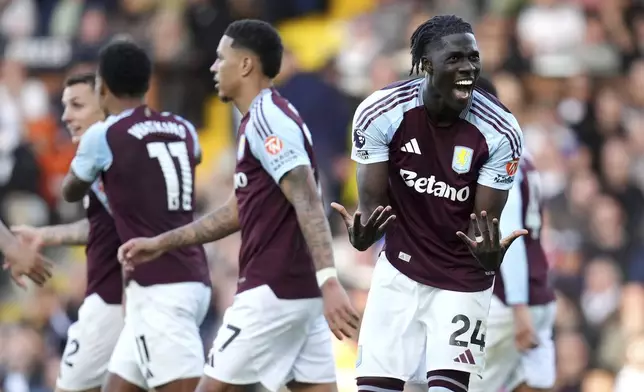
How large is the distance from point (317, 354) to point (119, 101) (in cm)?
213

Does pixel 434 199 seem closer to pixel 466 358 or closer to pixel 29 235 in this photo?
pixel 466 358

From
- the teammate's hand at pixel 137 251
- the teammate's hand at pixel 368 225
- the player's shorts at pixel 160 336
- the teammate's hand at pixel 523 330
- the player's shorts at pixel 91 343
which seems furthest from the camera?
the teammate's hand at pixel 523 330

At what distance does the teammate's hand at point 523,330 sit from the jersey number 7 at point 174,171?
239 cm

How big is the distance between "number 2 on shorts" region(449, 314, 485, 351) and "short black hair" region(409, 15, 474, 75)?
1.35m

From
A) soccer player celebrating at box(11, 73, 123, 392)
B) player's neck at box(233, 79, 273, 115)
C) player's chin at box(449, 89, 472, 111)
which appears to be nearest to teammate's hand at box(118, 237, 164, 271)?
player's neck at box(233, 79, 273, 115)

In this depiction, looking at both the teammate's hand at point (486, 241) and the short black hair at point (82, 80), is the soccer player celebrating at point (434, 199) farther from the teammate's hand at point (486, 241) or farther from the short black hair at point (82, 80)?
the short black hair at point (82, 80)

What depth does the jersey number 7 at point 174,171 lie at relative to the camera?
31.4 ft

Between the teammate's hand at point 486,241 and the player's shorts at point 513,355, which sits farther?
the player's shorts at point 513,355

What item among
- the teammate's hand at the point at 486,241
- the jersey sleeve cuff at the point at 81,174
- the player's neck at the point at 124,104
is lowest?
the jersey sleeve cuff at the point at 81,174

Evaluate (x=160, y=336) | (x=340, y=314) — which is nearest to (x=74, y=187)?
(x=160, y=336)

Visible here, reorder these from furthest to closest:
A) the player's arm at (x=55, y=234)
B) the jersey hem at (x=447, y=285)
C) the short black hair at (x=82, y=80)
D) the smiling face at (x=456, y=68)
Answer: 1. the short black hair at (x=82, y=80)
2. the player's arm at (x=55, y=234)
3. the jersey hem at (x=447, y=285)
4. the smiling face at (x=456, y=68)

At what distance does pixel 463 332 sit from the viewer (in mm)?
8023

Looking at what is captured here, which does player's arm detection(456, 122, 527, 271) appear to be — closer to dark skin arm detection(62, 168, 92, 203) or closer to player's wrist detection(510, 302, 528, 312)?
player's wrist detection(510, 302, 528, 312)

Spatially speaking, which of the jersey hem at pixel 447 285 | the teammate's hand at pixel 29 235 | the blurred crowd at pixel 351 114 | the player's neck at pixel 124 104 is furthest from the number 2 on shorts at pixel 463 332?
the blurred crowd at pixel 351 114
